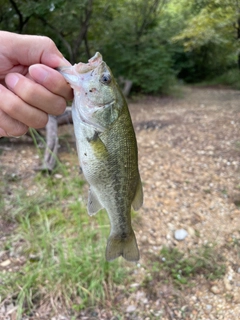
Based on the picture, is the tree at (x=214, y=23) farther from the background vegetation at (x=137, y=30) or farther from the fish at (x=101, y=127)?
the fish at (x=101, y=127)

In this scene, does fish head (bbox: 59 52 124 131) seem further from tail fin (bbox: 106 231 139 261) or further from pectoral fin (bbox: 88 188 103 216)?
tail fin (bbox: 106 231 139 261)

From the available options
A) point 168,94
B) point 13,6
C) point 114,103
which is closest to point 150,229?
point 114,103

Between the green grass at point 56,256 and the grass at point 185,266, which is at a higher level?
the green grass at point 56,256

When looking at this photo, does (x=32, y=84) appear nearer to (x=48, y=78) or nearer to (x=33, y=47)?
(x=48, y=78)

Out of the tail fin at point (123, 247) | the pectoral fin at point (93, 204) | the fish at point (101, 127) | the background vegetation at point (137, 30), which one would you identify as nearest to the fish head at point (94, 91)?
the fish at point (101, 127)

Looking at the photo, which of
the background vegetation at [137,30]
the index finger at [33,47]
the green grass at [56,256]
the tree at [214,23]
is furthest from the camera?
the tree at [214,23]
